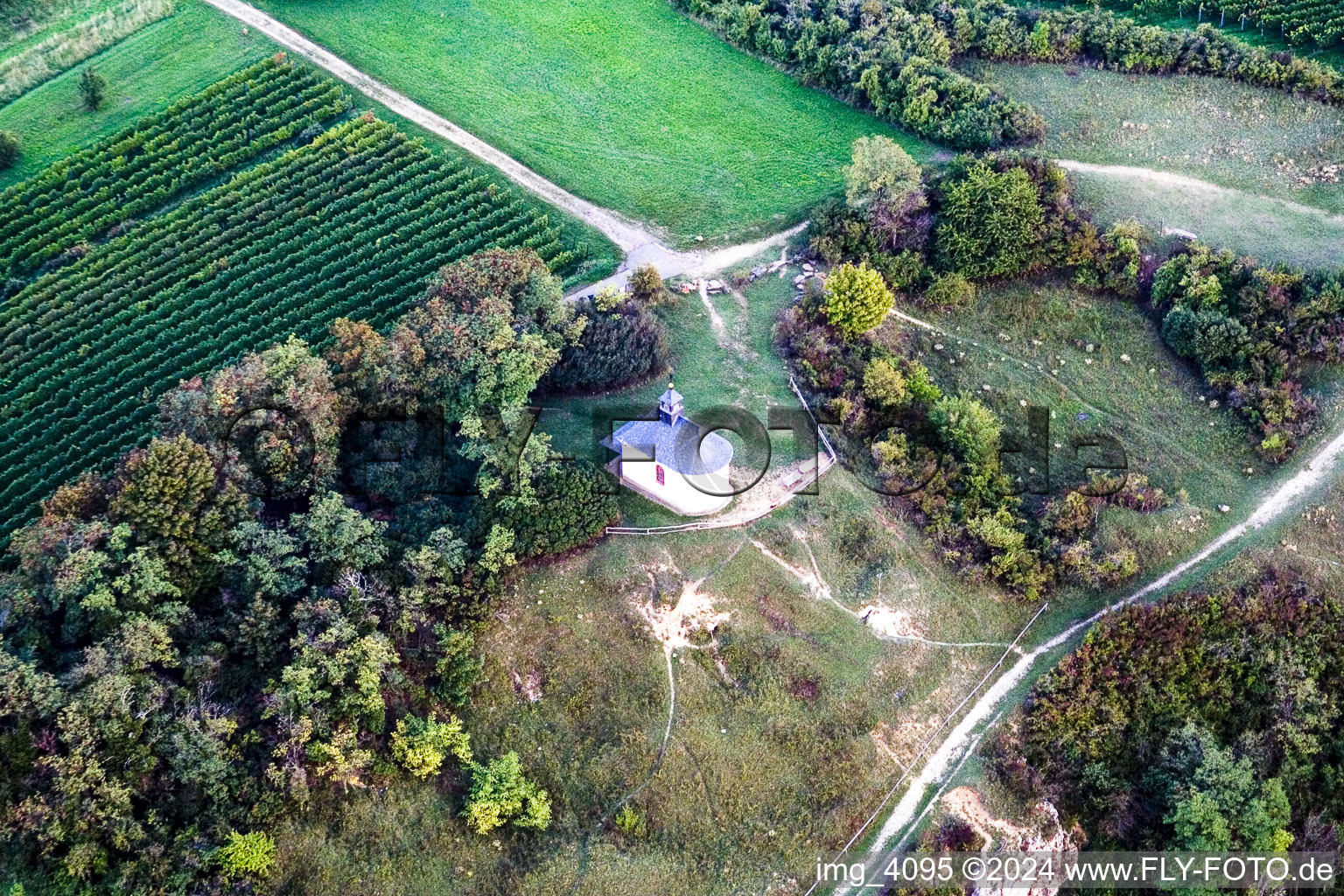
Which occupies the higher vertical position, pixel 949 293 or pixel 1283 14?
pixel 1283 14

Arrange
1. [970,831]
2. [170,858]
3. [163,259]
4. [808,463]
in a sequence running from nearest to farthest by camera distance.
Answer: [170,858] < [970,831] < [808,463] < [163,259]

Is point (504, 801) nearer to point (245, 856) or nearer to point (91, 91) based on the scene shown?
Answer: point (245, 856)

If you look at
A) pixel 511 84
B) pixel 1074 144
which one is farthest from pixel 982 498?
pixel 511 84

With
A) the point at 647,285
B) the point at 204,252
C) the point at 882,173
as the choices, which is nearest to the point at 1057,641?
the point at 882,173

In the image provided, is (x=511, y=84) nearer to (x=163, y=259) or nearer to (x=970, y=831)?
(x=163, y=259)

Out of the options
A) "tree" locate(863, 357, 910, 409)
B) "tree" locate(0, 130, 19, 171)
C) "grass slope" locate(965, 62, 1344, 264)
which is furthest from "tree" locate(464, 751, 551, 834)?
"tree" locate(0, 130, 19, 171)

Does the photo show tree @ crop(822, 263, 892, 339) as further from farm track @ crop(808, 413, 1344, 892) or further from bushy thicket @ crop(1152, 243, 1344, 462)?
farm track @ crop(808, 413, 1344, 892)
